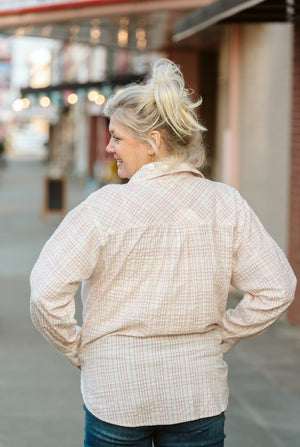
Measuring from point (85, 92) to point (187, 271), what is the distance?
1577 centimetres

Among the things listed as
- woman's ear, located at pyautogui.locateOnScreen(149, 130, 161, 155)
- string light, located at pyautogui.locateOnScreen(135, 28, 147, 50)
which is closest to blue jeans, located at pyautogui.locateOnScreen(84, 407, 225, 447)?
woman's ear, located at pyautogui.locateOnScreen(149, 130, 161, 155)

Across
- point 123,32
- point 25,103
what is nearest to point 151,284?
point 123,32

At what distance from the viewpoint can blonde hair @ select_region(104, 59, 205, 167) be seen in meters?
2.76

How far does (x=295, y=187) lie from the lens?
916 centimetres

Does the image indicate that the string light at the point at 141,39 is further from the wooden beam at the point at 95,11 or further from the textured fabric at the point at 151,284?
the textured fabric at the point at 151,284

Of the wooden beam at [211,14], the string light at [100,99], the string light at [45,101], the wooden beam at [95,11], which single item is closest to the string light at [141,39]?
the string light at [100,99]

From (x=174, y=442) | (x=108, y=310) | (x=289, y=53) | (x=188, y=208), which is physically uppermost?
(x=289, y=53)

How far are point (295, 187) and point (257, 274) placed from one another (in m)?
6.35

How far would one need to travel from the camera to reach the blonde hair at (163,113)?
2.76 m

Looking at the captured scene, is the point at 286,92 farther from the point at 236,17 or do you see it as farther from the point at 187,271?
the point at 187,271

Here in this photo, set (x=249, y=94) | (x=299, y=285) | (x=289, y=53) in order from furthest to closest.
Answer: (x=249, y=94), (x=289, y=53), (x=299, y=285)

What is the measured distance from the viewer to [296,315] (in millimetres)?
8984

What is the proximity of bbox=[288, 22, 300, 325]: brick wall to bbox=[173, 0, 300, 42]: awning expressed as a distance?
2.76 feet

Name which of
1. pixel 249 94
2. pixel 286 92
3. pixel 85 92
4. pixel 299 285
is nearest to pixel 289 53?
pixel 286 92
